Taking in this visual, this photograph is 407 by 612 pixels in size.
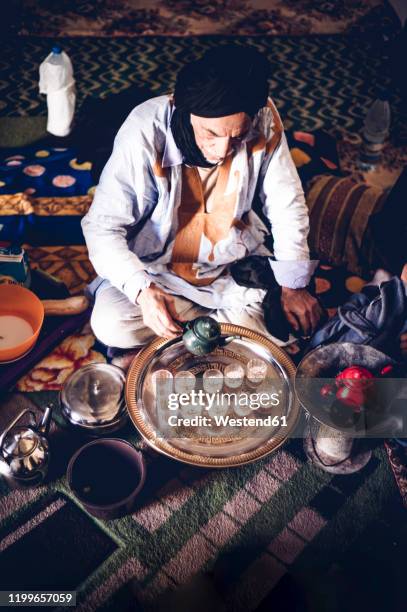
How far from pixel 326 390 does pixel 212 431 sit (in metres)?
0.36

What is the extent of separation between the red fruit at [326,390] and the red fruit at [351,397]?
24mm

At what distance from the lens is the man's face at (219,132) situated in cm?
152

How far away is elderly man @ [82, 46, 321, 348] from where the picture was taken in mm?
1527

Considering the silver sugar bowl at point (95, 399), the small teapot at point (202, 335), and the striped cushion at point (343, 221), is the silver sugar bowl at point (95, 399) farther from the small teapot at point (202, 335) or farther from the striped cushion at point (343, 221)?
the striped cushion at point (343, 221)

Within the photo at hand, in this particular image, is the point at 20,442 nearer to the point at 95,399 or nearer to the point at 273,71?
the point at 95,399

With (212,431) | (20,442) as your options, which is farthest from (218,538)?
(20,442)

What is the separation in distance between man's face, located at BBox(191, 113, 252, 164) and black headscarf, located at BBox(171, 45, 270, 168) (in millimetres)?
22

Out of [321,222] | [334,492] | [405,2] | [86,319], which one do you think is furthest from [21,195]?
[405,2]

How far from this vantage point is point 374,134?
3.06m

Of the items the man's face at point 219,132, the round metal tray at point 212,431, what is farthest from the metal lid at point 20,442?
the man's face at point 219,132

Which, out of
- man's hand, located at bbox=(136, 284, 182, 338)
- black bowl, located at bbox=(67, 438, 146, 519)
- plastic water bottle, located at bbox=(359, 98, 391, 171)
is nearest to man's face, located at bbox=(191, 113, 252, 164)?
man's hand, located at bbox=(136, 284, 182, 338)

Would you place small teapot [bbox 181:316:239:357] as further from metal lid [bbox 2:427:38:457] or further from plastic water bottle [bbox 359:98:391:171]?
plastic water bottle [bbox 359:98:391:171]

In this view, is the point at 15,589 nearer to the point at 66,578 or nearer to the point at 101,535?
the point at 66,578

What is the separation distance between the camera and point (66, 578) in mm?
1595
